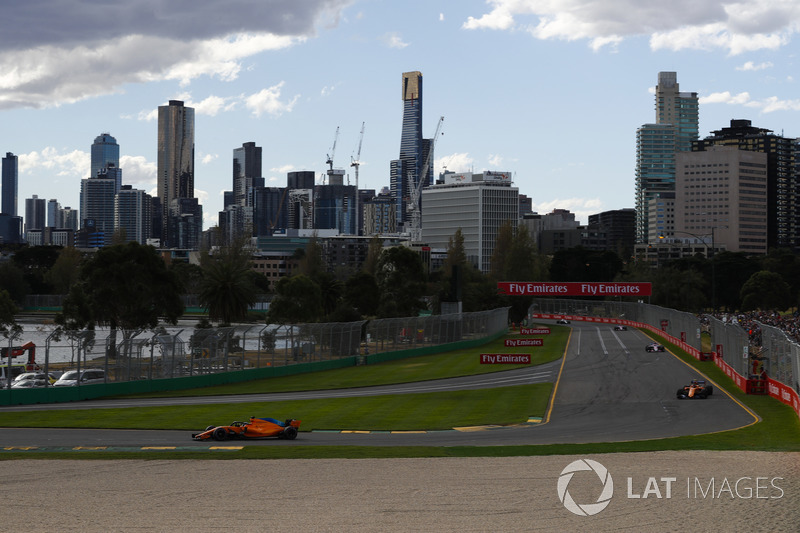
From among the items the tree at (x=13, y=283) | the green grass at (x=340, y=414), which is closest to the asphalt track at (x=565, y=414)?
the green grass at (x=340, y=414)

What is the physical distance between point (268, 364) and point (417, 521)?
42.2m

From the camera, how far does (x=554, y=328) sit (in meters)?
121

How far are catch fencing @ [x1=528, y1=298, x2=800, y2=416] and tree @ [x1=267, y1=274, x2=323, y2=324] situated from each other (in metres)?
43.2

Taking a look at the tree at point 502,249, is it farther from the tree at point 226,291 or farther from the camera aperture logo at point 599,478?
the camera aperture logo at point 599,478

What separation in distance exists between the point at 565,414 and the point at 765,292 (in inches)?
5019

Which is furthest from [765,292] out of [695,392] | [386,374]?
[695,392]

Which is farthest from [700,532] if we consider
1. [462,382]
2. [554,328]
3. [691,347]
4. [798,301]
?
[798,301]

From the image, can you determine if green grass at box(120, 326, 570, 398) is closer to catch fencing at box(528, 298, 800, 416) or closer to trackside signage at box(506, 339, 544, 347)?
trackside signage at box(506, 339, 544, 347)

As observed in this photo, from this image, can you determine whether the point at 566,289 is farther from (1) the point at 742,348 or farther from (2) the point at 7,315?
(2) the point at 7,315

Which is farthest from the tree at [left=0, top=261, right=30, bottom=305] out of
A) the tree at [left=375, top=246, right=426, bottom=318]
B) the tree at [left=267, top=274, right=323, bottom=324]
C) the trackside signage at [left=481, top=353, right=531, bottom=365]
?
the trackside signage at [left=481, top=353, right=531, bottom=365]

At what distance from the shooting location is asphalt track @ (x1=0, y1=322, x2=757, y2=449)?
31.3m

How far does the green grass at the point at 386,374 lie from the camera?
172ft

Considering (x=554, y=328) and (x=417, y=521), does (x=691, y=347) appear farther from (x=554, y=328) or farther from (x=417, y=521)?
(x=417, y=521)

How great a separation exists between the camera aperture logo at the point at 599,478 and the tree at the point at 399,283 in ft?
304
